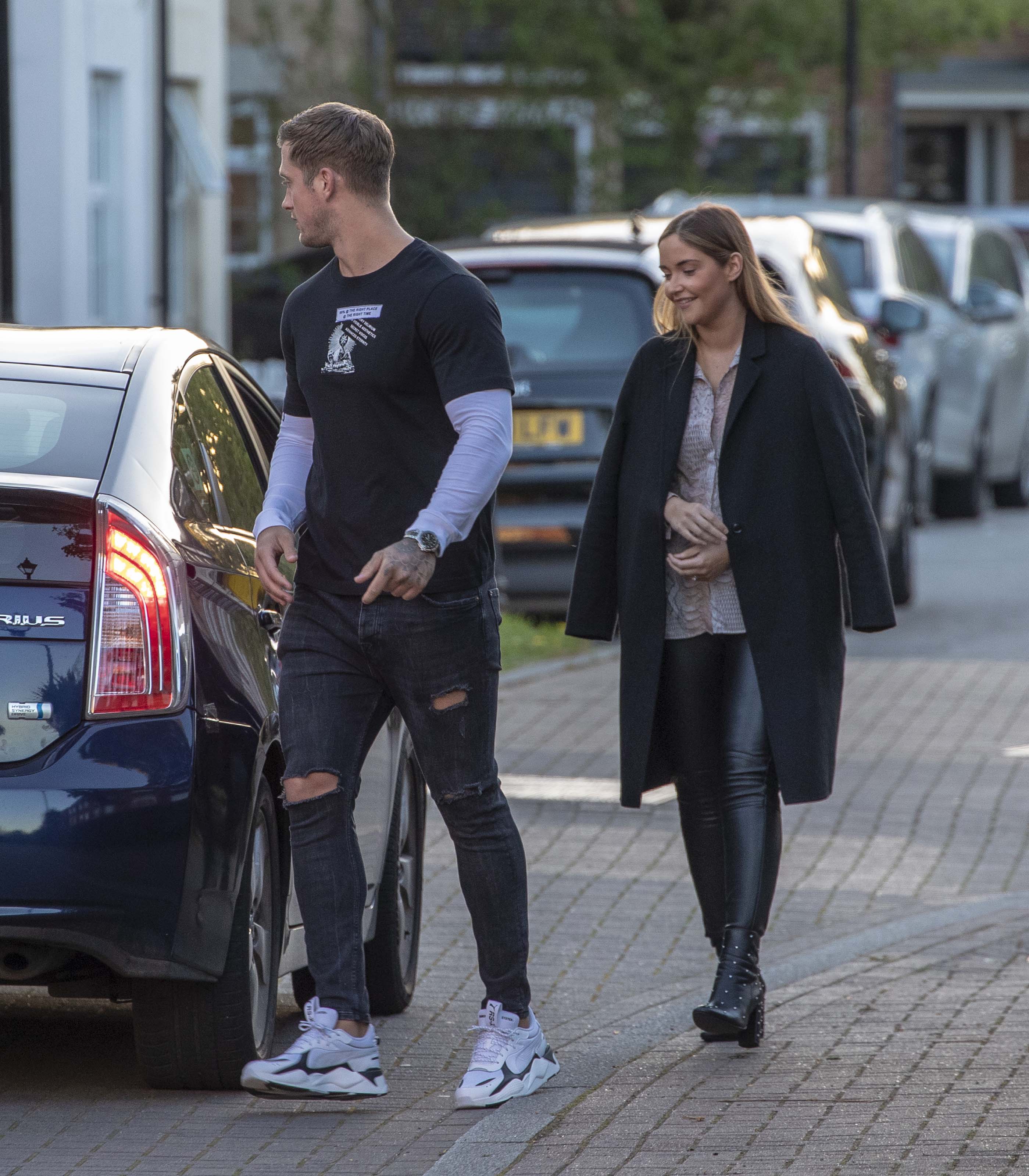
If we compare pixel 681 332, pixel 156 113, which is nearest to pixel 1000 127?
pixel 156 113

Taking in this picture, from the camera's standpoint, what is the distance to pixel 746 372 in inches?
205

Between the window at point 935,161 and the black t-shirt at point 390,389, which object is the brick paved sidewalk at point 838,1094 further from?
the window at point 935,161

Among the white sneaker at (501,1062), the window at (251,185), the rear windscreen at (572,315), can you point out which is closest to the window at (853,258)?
the rear windscreen at (572,315)

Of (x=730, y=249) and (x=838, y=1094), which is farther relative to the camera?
(x=730, y=249)

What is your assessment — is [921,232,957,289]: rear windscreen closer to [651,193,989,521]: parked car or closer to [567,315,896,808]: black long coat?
[651,193,989,521]: parked car

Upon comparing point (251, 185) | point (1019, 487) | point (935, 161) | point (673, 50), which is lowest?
point (1019, 487)

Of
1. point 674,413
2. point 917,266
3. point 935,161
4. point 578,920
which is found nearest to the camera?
point 674,413

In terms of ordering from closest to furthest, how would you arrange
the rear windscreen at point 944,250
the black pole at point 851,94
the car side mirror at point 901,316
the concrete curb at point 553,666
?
the concrete curb at point 553,666, the car side mirror at point 901,316, the rear windscreen at point 944,250, the black pole at point 851,94

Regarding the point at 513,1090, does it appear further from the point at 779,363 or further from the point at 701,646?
the point at 779,363

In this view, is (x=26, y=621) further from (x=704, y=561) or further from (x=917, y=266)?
(x=917, y=266)

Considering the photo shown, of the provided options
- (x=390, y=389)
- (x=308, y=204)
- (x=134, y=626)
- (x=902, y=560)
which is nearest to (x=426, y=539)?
(x=390, y=389)

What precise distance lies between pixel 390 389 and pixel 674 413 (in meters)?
0.97

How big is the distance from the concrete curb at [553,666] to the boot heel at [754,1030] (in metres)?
5.42

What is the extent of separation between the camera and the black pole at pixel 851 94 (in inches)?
993
